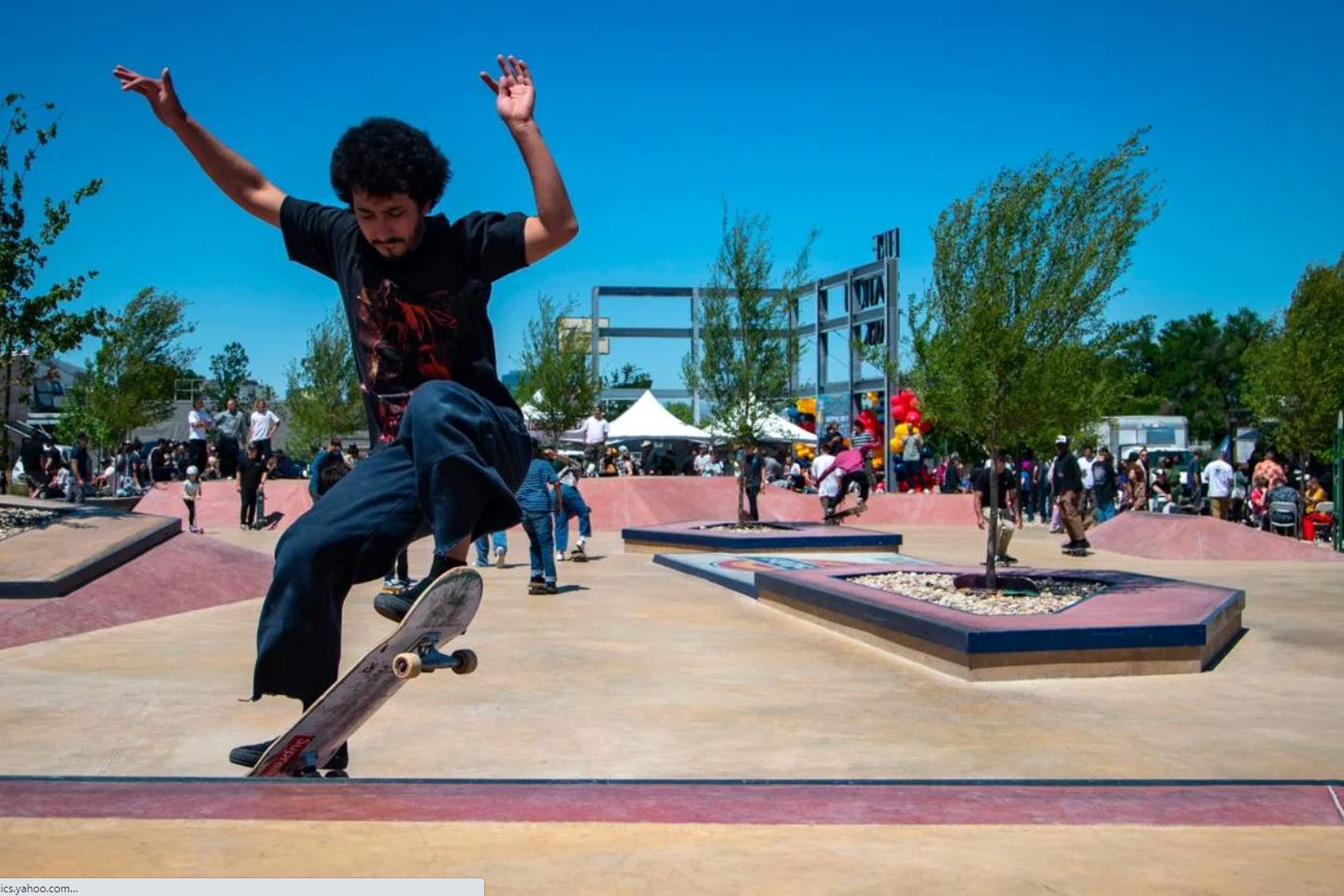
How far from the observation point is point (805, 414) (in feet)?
150

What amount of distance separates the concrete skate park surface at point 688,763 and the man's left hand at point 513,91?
192 cm

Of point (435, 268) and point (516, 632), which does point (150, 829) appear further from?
point (516, 632)

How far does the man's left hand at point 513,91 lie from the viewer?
139 inches

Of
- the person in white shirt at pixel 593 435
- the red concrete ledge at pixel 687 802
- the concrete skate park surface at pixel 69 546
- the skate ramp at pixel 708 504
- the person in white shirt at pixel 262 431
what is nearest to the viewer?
the red concrete ledge at pixel 687 802

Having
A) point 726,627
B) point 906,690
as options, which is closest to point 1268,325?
point 726,627

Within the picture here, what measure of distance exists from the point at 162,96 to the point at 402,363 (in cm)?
116

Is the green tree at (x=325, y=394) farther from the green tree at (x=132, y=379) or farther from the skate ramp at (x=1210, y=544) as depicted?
the skate ramp at (x=1210, y=544)

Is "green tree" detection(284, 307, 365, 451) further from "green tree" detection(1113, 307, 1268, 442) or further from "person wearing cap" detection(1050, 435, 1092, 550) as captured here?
"green tree" detection(1113, 307, 1268, 442)

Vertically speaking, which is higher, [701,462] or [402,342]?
[402,342]

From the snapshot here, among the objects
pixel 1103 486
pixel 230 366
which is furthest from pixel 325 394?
pixel 230 366

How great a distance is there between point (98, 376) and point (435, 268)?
33.2 m

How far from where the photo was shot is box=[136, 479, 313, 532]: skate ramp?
77.0 feet

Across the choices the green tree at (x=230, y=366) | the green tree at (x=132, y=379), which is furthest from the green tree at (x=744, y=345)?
the green tree at (x=230, y=366)

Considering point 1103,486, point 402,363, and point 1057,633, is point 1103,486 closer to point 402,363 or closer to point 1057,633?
point 1057,633
